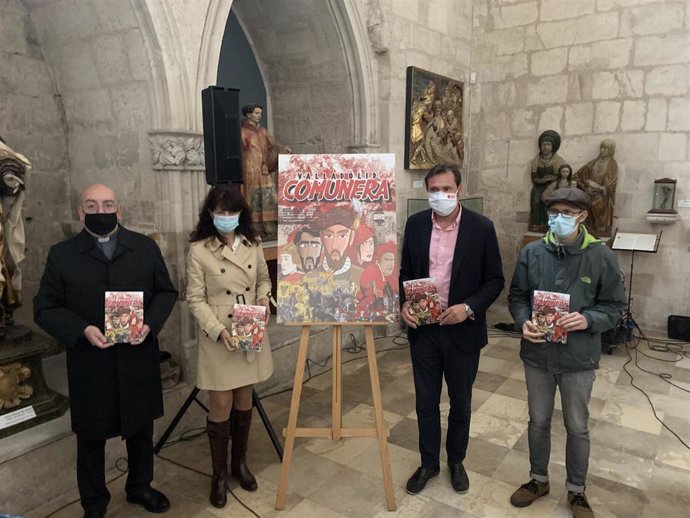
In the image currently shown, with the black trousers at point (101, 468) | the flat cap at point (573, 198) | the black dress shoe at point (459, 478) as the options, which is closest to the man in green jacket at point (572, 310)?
the flat cap at point (573, 198)

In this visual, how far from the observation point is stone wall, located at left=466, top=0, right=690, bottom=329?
5.45m

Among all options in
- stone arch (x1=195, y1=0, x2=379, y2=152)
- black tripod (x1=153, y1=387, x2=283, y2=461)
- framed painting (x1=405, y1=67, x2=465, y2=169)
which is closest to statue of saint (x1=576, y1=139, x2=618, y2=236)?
framed painting (x1=405, y1=67, x2=465, y2=169)

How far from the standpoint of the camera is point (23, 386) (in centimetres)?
276

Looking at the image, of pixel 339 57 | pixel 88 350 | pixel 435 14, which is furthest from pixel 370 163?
pixel 435 14

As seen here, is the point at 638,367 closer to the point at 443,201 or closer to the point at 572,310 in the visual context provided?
the point at 572,310

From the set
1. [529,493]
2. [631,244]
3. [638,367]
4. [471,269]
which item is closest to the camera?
[471,269]

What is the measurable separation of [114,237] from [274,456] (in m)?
1.61

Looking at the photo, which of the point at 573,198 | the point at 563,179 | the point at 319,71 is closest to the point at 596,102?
the point at 563,179

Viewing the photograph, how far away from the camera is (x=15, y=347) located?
8.98ft

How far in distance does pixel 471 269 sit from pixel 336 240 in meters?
0.66

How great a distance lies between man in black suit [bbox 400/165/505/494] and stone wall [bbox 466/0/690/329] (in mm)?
4043

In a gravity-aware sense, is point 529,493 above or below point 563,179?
below

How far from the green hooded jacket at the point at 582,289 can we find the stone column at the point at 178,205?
2.16 m

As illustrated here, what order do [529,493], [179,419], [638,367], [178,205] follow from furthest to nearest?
[638,367]
[178,205]
[179,419]
[529,493]
